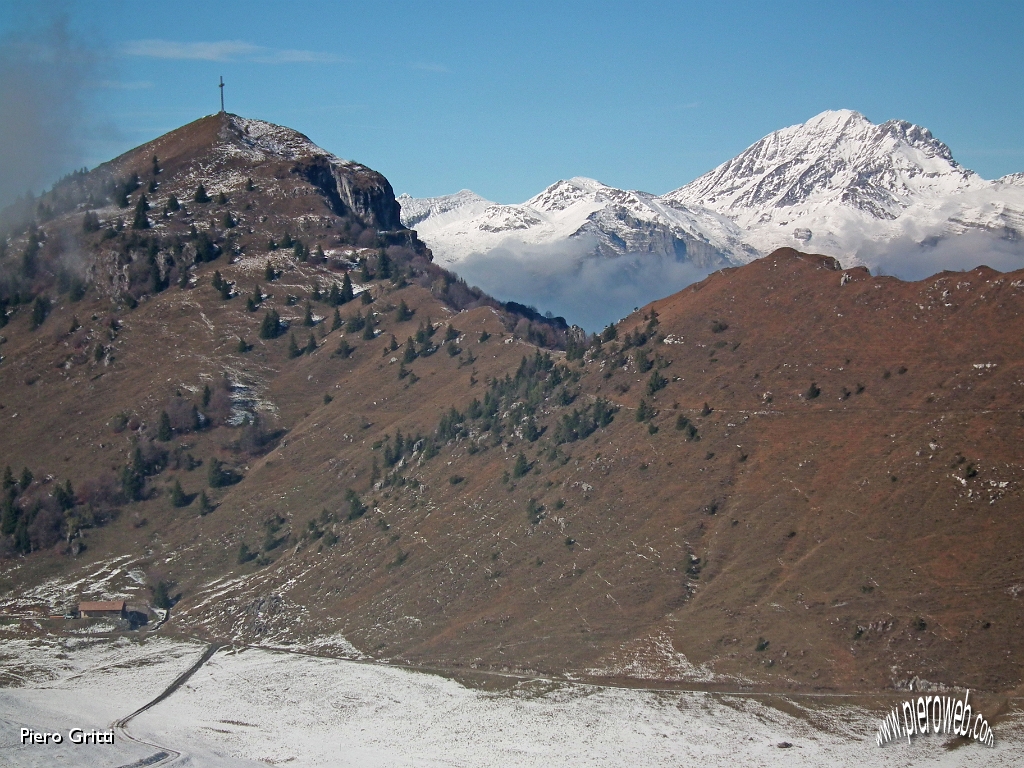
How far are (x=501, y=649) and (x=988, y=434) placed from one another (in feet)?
222

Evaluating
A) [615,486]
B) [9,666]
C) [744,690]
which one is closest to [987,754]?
[744,690]

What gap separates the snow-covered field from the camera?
115688 mm

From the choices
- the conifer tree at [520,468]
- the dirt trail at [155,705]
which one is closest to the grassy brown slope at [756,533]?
the conifer tree at [520,468]

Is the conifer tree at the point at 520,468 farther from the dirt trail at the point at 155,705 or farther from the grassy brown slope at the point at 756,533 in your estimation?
the dirt trail at the point at 155,705

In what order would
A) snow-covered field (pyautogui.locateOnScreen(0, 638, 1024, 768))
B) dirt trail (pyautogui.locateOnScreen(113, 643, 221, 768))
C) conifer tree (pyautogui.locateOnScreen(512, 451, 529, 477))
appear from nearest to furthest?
snow-covered field (pyautogui.locateOnScreen(0, 638, 1024, 768)) → dirt trail (pyautogui.locateOnScreen(113, 643, 221, 768)) → conifer tree (pyautogui.locateOnScreen(512, 451, 529, 477))

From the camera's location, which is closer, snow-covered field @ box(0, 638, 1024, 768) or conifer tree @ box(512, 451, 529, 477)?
snow-covered field @ box(0, 638, 1024, 768)

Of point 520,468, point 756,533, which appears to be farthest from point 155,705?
point 756,533

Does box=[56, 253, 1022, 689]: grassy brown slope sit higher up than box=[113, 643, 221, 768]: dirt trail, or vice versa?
box=[56, 253, 1022, 689]: grassy brown slope

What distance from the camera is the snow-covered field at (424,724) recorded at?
380ft

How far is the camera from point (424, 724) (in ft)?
424

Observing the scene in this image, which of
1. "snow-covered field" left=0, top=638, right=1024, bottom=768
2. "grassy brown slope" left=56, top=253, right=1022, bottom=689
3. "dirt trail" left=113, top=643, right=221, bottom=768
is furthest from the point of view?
"grassy brown slope" left=56, top=253, right=1022, bottom=689

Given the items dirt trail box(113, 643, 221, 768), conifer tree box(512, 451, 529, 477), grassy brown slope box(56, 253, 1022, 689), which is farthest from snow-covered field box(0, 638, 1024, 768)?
conifer tree box(512, 451, 529, 477)

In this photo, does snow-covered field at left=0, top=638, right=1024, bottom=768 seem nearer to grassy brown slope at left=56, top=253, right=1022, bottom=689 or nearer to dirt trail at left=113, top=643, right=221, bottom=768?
dirt trail at left=113, top=643, right=221, bottom=768

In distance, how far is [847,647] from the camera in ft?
438
